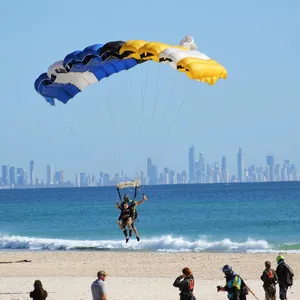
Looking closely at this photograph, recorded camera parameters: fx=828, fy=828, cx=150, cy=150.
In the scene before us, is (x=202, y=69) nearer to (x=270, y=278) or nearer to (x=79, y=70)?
(x=79, y=70)

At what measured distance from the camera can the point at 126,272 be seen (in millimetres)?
23031

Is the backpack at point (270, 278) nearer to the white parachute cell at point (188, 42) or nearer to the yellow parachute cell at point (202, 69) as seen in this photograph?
the yellow parachute cell at point (202, 69)

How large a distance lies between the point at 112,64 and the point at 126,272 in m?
6.51

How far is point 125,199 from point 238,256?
9467 mm

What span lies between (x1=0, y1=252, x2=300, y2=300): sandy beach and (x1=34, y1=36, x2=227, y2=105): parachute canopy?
4.52 metres

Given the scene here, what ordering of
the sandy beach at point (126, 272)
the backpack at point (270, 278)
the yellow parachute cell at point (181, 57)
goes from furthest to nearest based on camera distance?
the sandy beach at point (126, 272) < the yellow parachute cell at point (181, 57) < the backpack at point (270, 278)

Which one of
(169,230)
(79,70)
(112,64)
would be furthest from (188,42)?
(169,230)

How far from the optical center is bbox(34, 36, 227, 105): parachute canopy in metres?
16.5

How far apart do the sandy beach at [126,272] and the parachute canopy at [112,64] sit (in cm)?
452

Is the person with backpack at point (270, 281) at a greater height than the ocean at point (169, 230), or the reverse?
the ocean at point (169, 230)

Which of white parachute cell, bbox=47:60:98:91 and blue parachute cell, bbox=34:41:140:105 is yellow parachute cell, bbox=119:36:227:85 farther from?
white parachute cell, bbox=47:60:98:91

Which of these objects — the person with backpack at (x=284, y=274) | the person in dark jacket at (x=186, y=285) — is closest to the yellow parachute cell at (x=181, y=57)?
the person with backpack at (x=284, y=274)

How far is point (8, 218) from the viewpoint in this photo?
66875 mm

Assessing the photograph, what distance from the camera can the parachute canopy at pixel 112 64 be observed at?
16.5 meters
